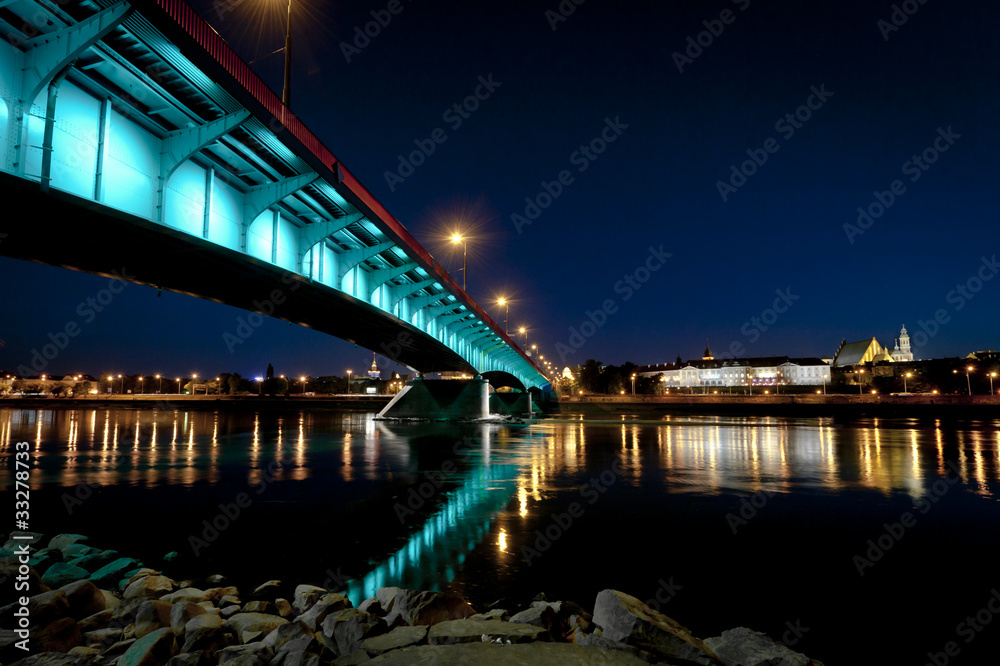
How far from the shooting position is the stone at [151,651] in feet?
14.8

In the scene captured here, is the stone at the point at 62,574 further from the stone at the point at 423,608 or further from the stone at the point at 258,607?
the stone at the point at 423,608

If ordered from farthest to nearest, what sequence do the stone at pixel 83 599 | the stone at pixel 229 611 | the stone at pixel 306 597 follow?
the stone at pixel 306 597
the stone at pixel 229 611
the stone at pixel 83 599

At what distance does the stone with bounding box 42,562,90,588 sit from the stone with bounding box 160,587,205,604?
184 cm

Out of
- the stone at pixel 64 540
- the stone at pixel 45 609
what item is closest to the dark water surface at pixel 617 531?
the stone at pixel 64 540

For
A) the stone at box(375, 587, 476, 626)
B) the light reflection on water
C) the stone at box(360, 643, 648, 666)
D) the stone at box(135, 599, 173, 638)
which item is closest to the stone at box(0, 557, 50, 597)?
the stone at box(135, 599, 173, 638)

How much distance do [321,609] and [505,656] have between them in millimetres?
2268

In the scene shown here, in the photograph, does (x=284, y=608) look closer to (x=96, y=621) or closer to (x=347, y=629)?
(x=347, y=629)

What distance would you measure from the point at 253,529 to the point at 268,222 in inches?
393

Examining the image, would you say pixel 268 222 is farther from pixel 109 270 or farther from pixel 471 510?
pixel 471 510

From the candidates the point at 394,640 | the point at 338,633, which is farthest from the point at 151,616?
the point at 394,640

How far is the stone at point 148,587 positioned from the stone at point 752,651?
6.61m

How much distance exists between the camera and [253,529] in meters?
10.4

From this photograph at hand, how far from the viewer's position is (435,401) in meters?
50.0

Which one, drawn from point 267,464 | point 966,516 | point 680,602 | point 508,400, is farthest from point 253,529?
point 508,400
